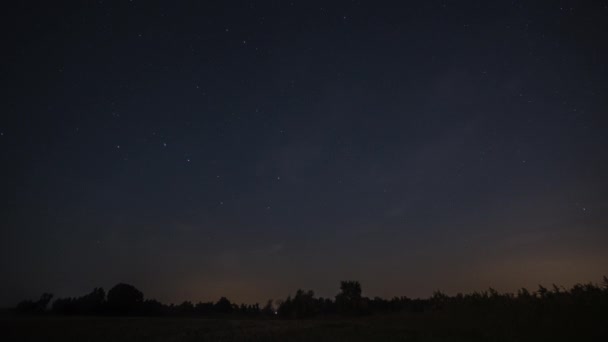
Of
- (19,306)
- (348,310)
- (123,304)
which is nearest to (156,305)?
(123,304)

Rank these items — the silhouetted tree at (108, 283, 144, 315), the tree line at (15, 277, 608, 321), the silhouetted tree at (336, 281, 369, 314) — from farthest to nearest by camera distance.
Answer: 1. the silhouetted tree at (336, 281, 369, 314)
2. the silhouetted tree at (108, 283, 144, 315)
3. the tree line at (15, 277, 608, 321)

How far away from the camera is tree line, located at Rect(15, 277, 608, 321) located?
58.2 feet

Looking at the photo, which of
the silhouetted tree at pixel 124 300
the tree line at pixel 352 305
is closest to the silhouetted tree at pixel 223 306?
the tree line at pixel 352 305

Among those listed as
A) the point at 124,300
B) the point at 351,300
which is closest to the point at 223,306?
the point at 124,300

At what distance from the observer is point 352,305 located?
80.7 meters

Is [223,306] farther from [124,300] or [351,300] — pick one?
[351,300]

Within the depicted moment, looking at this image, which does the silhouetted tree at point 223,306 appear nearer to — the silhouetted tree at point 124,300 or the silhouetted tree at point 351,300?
the silhouetted tree at point 124,300

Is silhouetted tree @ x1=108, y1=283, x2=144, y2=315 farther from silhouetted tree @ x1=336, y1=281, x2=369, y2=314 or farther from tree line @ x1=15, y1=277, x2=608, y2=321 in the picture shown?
silhouetted tree @ x1=336, y1=281, x2=369, y2=314

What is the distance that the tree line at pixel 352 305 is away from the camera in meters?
17.8

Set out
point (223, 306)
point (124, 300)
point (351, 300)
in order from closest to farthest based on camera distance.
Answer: point (124, 300) < point (351, 300) < point (223, 306)

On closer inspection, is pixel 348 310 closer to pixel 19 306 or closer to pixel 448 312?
pixel 448 312

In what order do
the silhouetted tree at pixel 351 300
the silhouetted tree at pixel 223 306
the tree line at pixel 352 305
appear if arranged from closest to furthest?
the tree line at pixel 352 305 → the silhouetted tree at pixel 351 300 → the silhouetted tree at pixel 223 306

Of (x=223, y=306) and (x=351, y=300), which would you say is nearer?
(x=351, y=300)

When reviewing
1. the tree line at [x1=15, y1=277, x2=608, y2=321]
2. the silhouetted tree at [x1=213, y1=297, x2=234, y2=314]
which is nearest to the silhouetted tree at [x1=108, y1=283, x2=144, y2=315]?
the tree line at [x1=15, y1=277, x2=608, y2=321]
